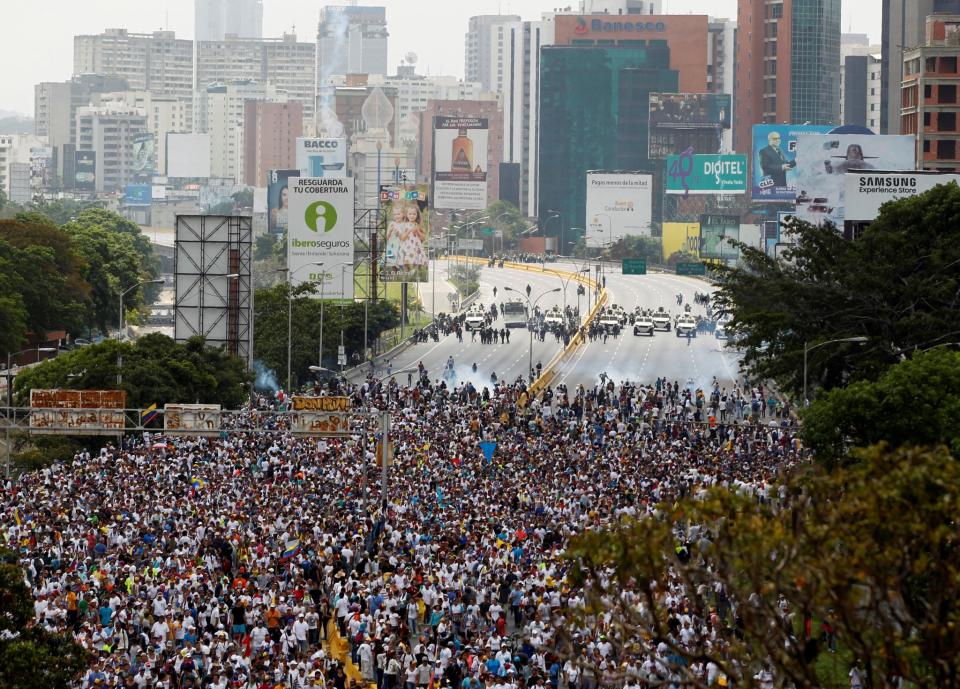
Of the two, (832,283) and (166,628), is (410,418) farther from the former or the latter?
(166,628)

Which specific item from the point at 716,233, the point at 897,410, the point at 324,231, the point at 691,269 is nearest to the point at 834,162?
the point at 324,231

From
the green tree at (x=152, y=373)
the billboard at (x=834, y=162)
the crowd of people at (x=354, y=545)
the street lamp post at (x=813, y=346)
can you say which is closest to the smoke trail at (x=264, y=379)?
the green tree at (x=152, y=373)

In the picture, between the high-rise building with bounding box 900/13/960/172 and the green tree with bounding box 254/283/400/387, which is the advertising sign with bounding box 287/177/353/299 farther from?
the high-rise building with bounding box 900/13/960/172

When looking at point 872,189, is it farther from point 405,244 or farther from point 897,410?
point 405,244

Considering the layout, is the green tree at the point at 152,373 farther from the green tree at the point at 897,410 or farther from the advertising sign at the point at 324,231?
the green tree at the point at 897,410

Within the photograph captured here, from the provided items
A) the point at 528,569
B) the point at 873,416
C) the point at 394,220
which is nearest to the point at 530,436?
the point at 873,416

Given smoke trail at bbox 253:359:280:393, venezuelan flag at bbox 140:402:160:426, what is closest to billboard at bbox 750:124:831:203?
smoke trail at bbox 253:359:280:393
